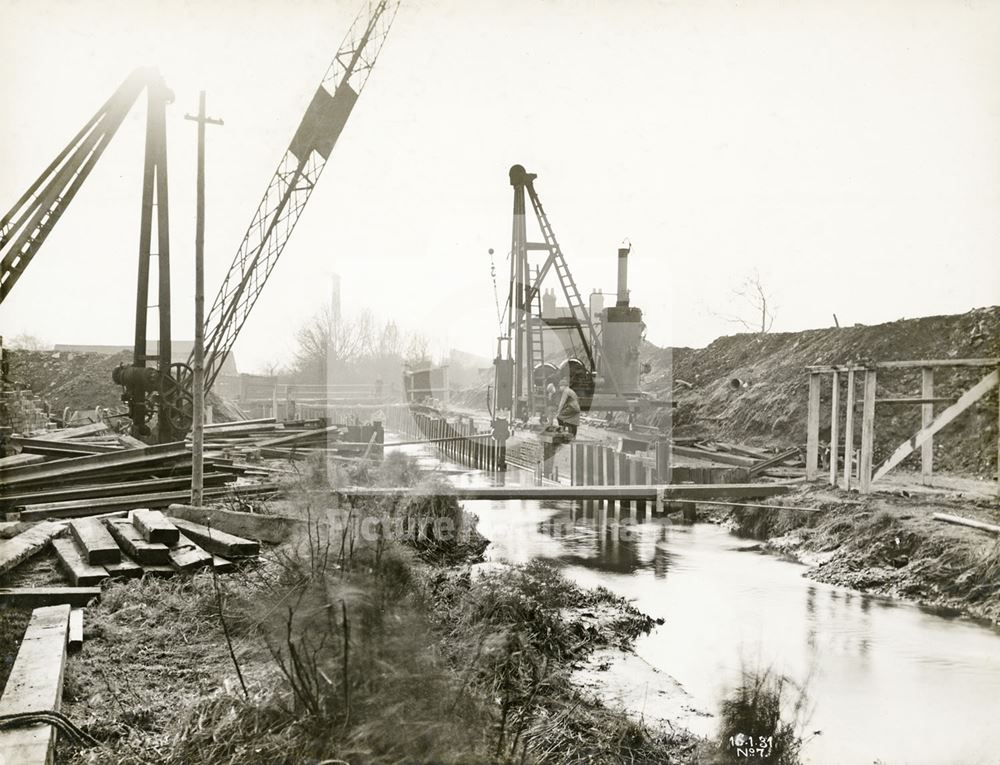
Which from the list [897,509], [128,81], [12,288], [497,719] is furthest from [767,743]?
[128,81]

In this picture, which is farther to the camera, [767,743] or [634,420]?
[634,420]

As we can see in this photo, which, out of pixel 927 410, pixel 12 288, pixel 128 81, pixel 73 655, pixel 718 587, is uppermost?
pixel 128 81

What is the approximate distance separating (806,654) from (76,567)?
6759mm

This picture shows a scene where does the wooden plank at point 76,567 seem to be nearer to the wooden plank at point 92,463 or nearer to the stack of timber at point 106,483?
the stack of timber at point 106,483

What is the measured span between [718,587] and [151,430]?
1114 cm

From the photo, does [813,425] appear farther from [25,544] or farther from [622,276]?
[25,544]

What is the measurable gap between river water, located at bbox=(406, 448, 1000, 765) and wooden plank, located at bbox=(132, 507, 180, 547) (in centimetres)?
413

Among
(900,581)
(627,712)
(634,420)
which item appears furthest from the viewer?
(634,420)

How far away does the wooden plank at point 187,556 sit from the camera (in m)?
6.23

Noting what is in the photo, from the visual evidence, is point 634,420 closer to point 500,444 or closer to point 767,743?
point 500,444

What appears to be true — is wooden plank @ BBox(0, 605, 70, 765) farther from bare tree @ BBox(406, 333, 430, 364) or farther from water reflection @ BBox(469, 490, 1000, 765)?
bare tree @ BBox(406, 333, 430, 364)

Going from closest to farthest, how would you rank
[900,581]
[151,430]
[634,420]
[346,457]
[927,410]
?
[900,581]
[927,410]
[151,430]
[346,457]
[634,420]

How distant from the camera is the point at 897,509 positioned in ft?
30.6

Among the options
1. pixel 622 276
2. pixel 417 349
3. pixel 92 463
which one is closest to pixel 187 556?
pixel 92 463
